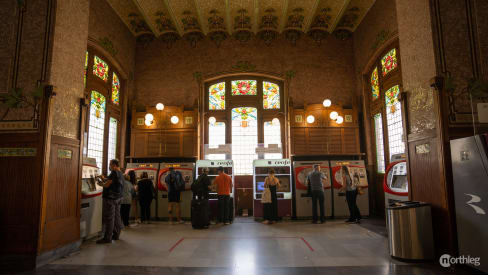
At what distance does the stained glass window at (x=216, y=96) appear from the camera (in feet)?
32.1

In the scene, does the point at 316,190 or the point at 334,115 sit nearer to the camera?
the point at 316,190

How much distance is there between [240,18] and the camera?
9.16 metres

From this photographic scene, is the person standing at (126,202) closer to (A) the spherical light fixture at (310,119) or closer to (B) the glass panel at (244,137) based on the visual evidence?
(B) the glass panel at (244,137)

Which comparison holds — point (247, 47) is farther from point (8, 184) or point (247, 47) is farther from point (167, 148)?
point (8, 184)

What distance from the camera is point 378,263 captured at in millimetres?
3785

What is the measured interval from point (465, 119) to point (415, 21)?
1646 millimetres

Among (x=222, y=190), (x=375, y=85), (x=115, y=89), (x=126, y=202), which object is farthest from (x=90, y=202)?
(x=375, y=85)

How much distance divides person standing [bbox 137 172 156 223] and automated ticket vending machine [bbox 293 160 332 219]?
147 inches

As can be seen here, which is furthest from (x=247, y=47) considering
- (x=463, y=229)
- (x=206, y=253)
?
(x=463, y=229)

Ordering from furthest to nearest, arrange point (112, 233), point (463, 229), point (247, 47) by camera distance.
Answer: point (247, 47) < point (112, 233) < point (463, 229)

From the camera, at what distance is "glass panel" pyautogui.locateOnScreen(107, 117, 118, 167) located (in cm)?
852

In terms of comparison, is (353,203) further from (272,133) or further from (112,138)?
(112,138)

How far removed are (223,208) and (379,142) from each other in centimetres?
478

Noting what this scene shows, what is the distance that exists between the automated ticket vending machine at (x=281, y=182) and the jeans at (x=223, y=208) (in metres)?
0.91
